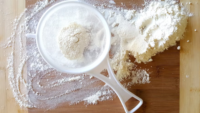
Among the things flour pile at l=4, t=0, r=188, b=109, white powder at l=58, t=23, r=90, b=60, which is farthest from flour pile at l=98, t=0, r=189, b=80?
white powder at l=58, t=23, r=90, b=60

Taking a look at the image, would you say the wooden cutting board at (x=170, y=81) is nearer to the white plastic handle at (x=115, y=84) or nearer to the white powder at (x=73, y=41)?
the white plastic handle at (x=115, y=84)

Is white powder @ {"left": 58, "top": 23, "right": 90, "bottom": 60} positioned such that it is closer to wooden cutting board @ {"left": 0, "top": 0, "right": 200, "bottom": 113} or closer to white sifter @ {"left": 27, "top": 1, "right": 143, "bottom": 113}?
white sifter @ {"left": 27, "top": 1, "right": 143, "bottom": 113}

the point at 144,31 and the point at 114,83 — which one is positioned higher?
the point at 144,31

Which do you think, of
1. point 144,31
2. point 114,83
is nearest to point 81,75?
point 114,83

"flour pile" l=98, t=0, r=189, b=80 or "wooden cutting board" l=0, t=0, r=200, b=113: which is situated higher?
"flour pile" l=98, t=0, r=189, b=80

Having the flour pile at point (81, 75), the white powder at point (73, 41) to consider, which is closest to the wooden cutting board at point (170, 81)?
the flour pile at point (81, 75)

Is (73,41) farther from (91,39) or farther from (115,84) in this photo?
(115,84)
